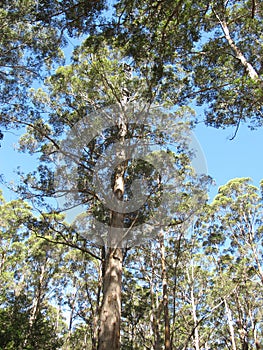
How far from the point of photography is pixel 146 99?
6309 millimetres

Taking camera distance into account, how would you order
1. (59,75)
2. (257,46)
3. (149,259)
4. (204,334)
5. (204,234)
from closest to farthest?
(257,46) → (59,75) → (149,259) → (204,234) → (204,334)

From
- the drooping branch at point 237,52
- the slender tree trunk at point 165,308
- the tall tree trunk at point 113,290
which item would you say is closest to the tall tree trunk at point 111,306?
the tall tree trunk at point 113,290

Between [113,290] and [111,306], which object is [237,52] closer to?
[113,290]

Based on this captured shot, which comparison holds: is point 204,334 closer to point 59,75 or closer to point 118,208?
point 118,208

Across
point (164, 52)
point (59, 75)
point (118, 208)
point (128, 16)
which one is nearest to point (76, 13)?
point (128, 16)

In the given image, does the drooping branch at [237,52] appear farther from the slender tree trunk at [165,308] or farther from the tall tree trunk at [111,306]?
the slender tree trunk at [165,308]

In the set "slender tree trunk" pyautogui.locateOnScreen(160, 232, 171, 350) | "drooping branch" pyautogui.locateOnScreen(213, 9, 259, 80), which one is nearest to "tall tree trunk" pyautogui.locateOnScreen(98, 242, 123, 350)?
"slender tree trunk" pyautogui.locateOnScreen(160, 232, 171, 350)

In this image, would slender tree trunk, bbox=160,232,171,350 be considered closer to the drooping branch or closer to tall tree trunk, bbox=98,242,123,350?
tall tree trunk, bbox=98,242,123,350

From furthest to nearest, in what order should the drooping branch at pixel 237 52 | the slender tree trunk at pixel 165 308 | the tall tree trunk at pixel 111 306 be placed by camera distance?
the slender tree trunk at pixel 165 308 < the drooping branch at pixel 237 52 < the tall tree trunk at pixel 111 306

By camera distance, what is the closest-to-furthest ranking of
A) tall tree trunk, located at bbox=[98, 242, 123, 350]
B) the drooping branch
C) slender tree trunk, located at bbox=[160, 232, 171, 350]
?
tall tree trunk, located at bbox=[98, 242, 123, 350], the drooping branch, slender tree trunk, located at bbox=[160, 232, 171, 350]

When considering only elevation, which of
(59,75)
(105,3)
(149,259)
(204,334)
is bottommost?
(204,334)

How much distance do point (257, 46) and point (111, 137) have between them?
3810 millimetres

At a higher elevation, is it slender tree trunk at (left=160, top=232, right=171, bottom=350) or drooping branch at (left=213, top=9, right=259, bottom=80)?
drooping branch at (left=213, top=9, right=259, bottom=80)

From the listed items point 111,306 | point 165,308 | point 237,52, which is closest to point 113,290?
point 111,306
